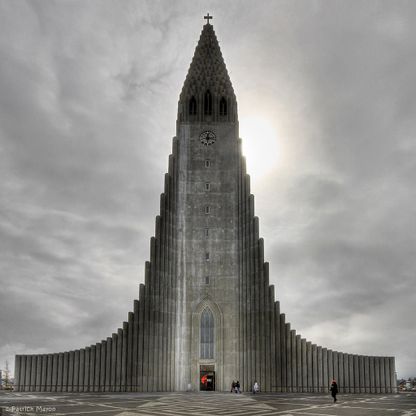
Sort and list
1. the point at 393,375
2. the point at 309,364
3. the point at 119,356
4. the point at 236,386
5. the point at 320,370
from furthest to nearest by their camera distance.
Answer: the point at 393,375
the point at 309,364
the point at 320,370
the point at 119,356
the point at 236,386

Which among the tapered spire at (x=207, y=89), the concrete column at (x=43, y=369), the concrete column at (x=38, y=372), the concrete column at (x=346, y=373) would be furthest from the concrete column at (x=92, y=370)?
the tapered spire at (x=207, y=89)

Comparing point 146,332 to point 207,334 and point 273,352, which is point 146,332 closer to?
point 207,334

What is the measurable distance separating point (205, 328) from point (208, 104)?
1145 inches

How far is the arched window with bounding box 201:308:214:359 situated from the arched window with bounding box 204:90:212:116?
2571cm

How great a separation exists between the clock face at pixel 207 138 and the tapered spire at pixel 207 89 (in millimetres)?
2060

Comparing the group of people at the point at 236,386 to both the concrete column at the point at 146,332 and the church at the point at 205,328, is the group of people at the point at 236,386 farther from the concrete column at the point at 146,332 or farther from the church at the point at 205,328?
the concrete column at the point at 146,332

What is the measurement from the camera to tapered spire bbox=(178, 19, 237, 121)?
69.7 m

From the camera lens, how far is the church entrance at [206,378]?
2359 inches

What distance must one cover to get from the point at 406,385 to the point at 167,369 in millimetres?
28921

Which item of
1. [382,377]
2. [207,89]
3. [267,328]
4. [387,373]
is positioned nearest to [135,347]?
[267,328]

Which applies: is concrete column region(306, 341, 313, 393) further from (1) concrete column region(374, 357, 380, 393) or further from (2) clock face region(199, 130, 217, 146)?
(2) clock face region(199, 130, 217, 146)

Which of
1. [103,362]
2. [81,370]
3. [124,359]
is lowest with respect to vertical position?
[81,370]

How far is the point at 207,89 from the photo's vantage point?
70875 millimetres

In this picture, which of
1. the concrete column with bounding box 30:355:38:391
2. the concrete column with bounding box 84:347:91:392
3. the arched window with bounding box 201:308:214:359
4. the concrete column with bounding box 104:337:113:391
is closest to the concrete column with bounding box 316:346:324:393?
the arched window with bounding box 201:308:214:359
